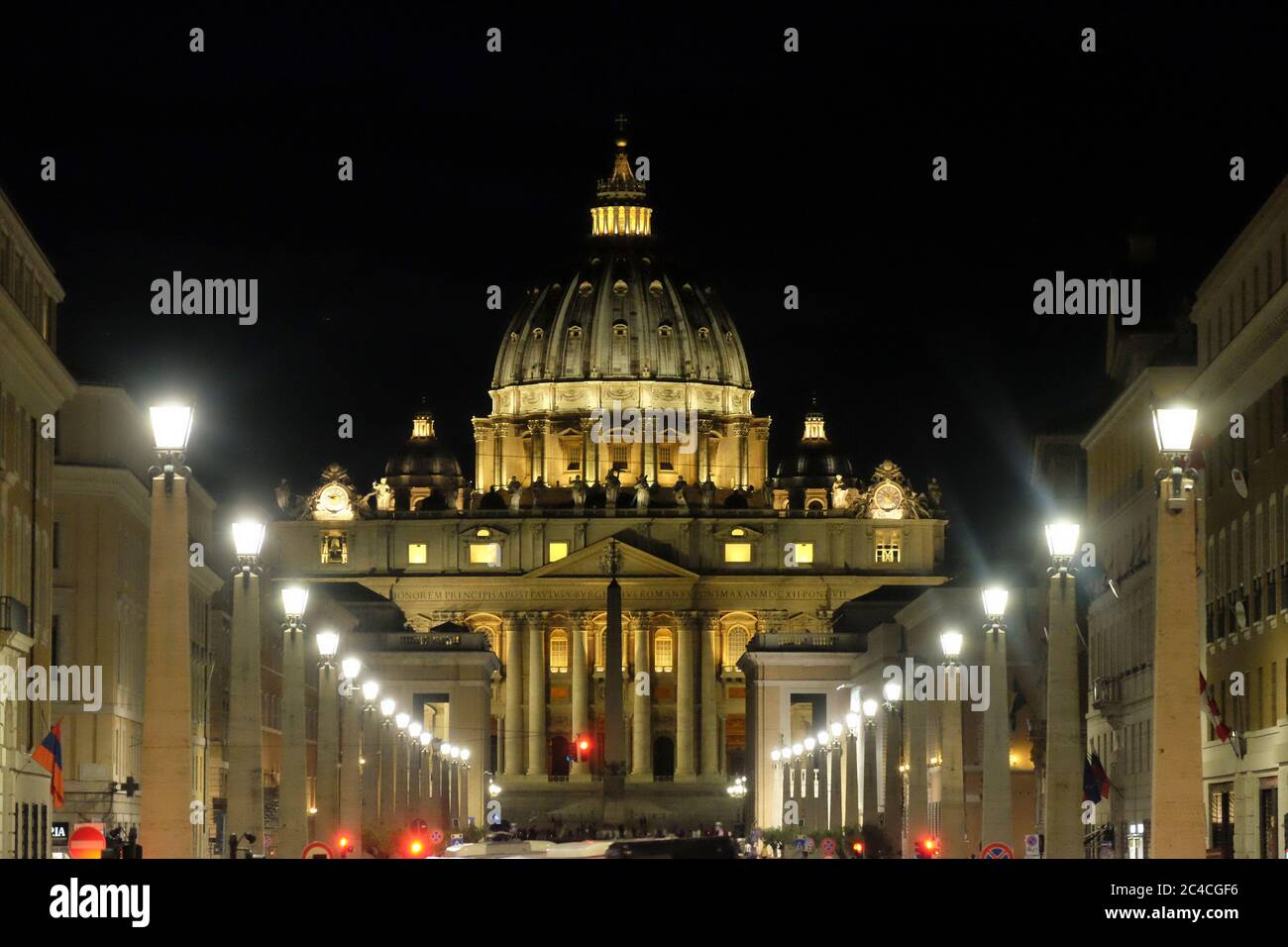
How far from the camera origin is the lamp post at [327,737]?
5331 centimetres

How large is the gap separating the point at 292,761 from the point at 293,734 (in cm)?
89

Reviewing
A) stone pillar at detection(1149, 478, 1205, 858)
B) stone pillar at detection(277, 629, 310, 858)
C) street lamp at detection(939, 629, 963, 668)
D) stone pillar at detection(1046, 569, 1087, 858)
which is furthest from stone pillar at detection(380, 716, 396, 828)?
stone pillar at detection(1149, 478, 1205, 858)

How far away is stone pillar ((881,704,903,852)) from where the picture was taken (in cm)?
7594

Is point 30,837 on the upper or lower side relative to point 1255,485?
lower

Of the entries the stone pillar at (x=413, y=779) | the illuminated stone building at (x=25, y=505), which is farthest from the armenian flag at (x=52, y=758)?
the stone pillar at (x=413, y=779)

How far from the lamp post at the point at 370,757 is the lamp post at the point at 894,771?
1252 cm

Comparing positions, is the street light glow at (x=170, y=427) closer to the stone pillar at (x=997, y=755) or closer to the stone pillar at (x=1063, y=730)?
the stone pillar at (x=1063, y=730)

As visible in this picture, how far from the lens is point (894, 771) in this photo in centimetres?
Result: 7719

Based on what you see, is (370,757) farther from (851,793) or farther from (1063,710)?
(1063,710)

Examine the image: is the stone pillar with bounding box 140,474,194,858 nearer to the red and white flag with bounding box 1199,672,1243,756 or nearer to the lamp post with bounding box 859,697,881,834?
the red and white flag with bounding box 1199,672,1243,756
